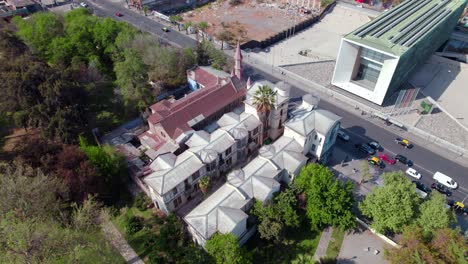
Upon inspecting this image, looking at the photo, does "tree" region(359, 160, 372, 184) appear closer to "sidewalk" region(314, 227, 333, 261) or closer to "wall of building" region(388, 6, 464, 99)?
"sidewalk" region(314, 227, 333, 261)

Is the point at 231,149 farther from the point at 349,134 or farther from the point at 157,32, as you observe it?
the point at 157,32

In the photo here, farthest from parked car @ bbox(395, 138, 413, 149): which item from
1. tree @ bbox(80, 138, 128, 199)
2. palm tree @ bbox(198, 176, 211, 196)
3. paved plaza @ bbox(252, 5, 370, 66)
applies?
tree @ bbox(80, 138, 128, 199)

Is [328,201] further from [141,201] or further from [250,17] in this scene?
[250,17]

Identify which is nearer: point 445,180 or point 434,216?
point 434,216

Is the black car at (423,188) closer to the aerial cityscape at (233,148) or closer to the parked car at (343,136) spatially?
the aerial cityscape at (233,148)

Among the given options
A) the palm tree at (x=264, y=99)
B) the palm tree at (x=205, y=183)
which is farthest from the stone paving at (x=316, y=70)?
the palm tree at (x=205, y=183)

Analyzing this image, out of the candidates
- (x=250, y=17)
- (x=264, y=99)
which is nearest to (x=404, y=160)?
(x=264, y=99)
